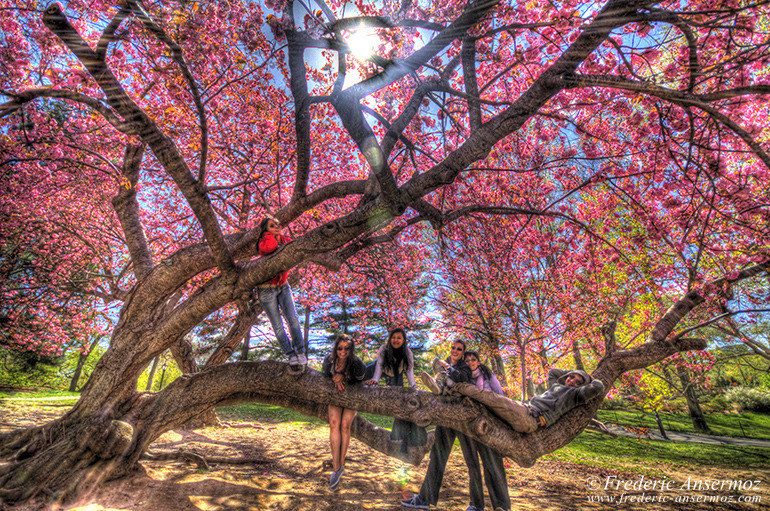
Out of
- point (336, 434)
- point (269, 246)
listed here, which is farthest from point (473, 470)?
point (269, 246)

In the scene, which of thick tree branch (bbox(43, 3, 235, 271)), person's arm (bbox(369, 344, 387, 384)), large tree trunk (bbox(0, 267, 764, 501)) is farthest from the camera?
person's arm (bbox(369, 344, 387, 384))

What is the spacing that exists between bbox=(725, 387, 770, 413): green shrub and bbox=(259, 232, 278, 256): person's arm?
1275 inches

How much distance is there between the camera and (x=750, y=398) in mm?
20750

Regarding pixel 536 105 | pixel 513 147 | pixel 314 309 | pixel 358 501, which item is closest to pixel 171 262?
pixel 358 501

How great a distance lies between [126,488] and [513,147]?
324 inches

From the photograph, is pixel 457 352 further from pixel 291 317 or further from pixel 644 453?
pixel 644 453

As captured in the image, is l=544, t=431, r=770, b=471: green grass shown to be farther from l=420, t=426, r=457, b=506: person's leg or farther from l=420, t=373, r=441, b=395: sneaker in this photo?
l=420, t=373, r=441, b=395: sneaker

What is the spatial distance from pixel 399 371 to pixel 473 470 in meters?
1.48

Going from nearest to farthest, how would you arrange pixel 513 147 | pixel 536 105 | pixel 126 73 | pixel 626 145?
1. pixel 536 105
2. pixel 626 145
3. pixel 126 73
4. pixel 513 147

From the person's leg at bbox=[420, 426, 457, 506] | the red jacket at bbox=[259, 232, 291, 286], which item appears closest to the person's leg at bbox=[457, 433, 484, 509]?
the person's leg at bbox=[420, 426, 457, 506]

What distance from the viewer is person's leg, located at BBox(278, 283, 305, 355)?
3879mm

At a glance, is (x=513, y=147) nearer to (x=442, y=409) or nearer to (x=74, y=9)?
(x=442, y=409)

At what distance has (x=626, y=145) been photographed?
16.8ft

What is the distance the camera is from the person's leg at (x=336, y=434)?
3852mm
